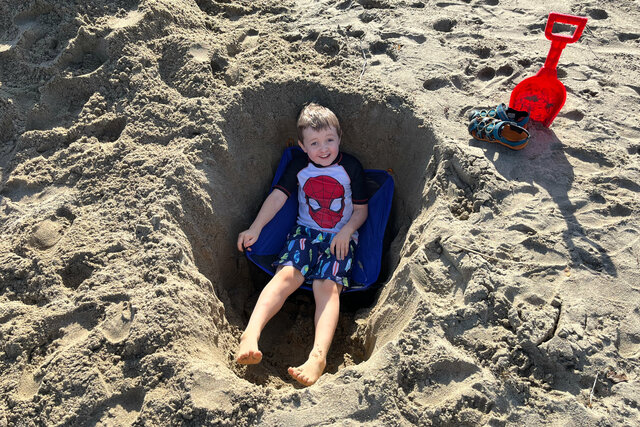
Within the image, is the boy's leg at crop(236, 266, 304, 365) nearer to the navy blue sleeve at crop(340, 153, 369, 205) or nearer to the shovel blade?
the navy blue sleeve at crop(340, 153, 369, 205)

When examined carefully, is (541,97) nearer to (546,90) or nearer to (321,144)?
(546,90)

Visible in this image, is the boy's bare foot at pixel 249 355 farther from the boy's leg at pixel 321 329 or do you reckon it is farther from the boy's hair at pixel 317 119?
the boy's hair at pixel 317 119

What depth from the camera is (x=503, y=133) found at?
2.71 meters

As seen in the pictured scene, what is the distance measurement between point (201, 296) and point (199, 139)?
989mm

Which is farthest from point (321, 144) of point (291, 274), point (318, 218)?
point (291, 274)

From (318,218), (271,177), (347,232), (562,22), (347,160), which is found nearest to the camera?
(562,22)

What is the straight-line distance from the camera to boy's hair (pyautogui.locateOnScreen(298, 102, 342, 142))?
9.61ft

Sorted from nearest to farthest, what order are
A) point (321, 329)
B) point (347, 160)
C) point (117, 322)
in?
point (117, 322)
point (321, 329)
point (347, 160)

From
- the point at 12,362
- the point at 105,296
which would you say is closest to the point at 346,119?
the point at 105,296

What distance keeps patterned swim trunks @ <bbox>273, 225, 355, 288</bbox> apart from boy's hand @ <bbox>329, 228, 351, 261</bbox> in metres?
0.03

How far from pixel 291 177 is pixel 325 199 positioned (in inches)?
10.9

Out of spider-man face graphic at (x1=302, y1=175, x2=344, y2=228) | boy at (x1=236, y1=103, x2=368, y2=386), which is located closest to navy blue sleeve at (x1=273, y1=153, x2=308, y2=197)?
boy at (x1=236, y1=103, x2=368, y2=386)

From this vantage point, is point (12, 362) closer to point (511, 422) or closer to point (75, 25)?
point (511, 422)

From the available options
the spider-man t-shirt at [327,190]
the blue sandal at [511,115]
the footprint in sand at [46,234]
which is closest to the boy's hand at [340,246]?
the spider-man t-shirt at [327,190]
